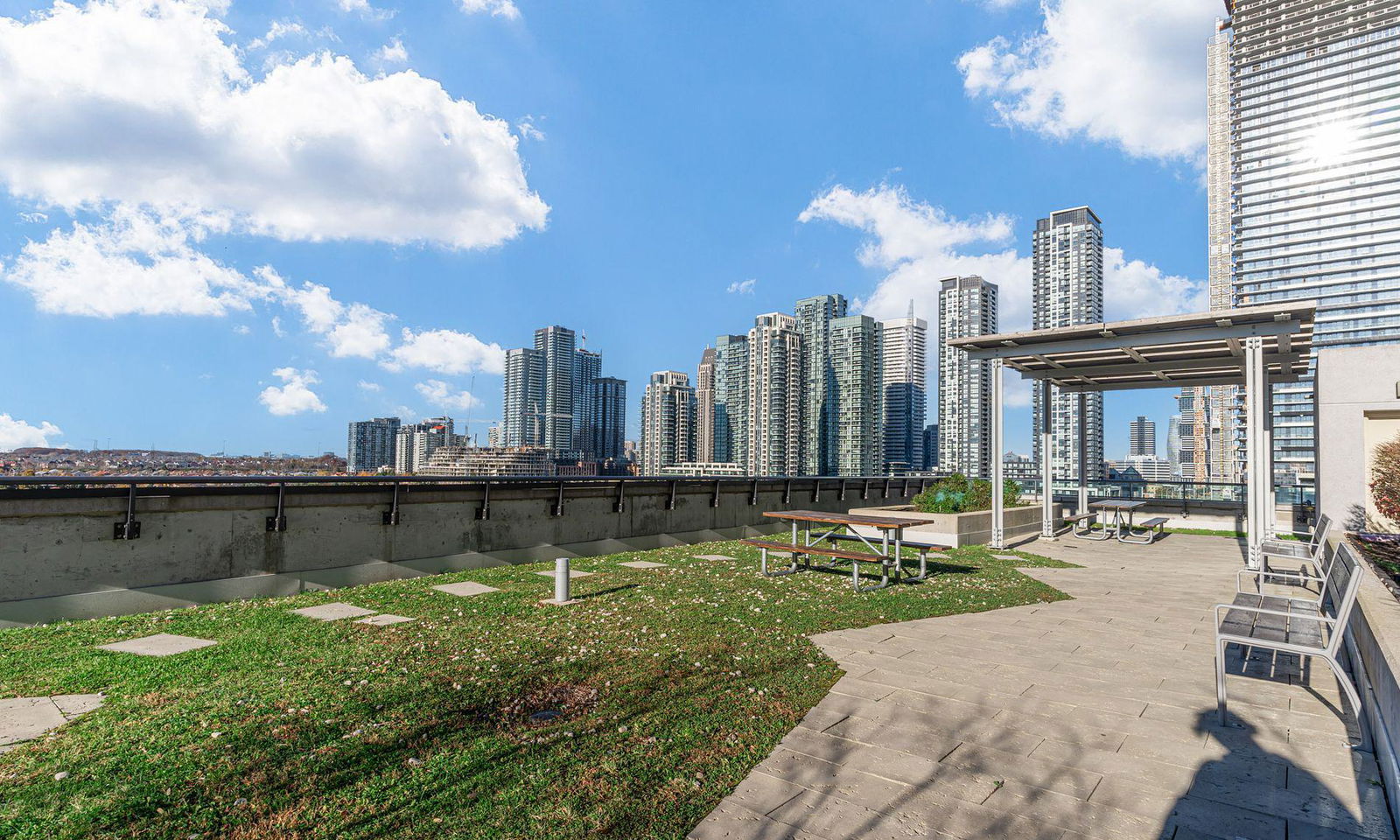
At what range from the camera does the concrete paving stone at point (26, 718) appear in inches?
155

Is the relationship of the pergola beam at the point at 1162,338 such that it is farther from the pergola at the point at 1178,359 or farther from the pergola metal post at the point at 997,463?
the pergola metal post at the point at 997,463

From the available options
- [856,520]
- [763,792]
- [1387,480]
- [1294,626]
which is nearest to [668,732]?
[763,792]

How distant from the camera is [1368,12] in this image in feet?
291

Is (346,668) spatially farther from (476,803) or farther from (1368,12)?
(1368,12)

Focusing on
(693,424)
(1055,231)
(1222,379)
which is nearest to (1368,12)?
(1055,231)

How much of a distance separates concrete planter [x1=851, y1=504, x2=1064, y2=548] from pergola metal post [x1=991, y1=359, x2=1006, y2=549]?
0.38 meters

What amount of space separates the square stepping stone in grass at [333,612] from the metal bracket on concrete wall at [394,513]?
2.20m

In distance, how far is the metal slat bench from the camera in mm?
4406

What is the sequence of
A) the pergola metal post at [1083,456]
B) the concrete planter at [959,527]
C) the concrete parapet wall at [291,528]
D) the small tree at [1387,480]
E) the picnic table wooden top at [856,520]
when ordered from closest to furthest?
the concrete parapet wall at [291,528] < the picnic table wooden top at [856,520] < the small tree at [1387,480] < the concrete planter at [959,527] < the pergola metal post at [1083,456]

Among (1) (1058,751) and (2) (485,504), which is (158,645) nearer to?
(2) (485,504)

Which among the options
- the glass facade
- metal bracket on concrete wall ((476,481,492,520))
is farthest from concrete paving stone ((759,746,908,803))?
the glass facade

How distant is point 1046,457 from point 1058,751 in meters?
15.0

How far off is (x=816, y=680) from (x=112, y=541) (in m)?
7.81

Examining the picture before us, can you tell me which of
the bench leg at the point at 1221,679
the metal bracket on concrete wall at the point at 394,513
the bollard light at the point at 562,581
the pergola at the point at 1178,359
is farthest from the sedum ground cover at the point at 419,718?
the pergola at the point at 1178,359
